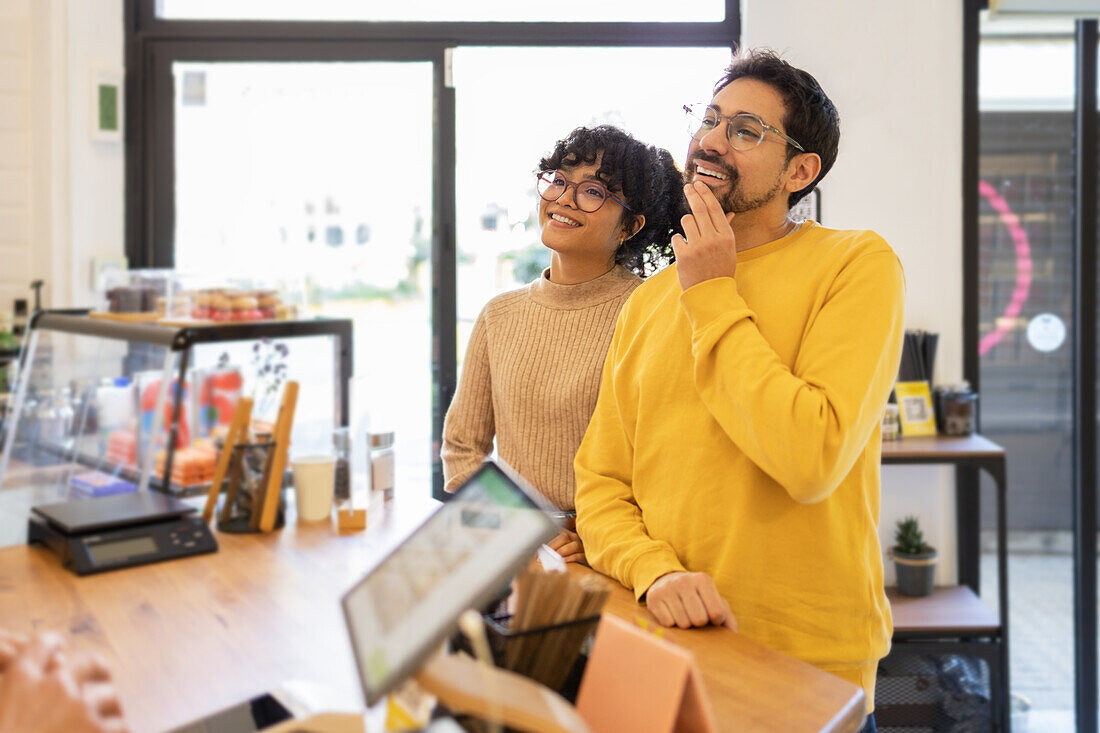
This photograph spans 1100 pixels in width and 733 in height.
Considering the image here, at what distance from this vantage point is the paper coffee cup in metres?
1.98

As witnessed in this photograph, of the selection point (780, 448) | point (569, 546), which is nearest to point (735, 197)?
point (780, 448)

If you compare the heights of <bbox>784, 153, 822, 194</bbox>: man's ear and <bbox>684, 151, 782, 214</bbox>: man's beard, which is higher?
<bbox>784, 153, 822, 194</bbox>: man's ear

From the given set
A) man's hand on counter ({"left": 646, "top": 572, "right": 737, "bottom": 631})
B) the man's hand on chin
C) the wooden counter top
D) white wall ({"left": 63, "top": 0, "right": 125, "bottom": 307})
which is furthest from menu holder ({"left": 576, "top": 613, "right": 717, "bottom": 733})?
white wall ({"left": 63, "top": 0, "right": 125, "bottom": 307})

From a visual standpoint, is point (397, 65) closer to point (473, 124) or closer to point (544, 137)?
point (473, 124)

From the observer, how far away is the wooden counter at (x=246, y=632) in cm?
109

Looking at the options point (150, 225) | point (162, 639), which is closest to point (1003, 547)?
point (162, 639)

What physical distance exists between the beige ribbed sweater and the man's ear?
54 cm

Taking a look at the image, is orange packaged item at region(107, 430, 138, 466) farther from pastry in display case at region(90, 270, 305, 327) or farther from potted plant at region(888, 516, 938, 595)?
potted plant at region(888, 516, 938, 595)

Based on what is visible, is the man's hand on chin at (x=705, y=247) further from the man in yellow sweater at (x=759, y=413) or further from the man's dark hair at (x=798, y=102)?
the man's dark hair at (x=798, y=102)

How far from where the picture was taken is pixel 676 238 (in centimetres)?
142

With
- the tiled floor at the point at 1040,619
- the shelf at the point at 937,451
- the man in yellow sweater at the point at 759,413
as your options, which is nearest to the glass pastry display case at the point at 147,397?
the man in yellow sweater at the point at 759,413

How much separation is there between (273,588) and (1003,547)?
2228 millimetres

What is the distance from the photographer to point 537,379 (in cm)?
197

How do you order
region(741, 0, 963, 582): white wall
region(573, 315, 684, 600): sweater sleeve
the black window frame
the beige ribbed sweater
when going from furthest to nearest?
the black window frame
region(741, 0, 963, 582): white wall
the beige ribbed sweater
region(573, 315, 684, 600): sweater sleeve
